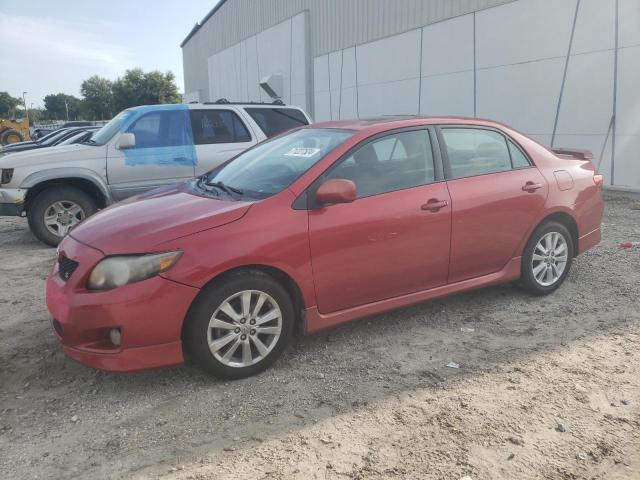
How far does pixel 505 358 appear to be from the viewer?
→ 345 centimetres

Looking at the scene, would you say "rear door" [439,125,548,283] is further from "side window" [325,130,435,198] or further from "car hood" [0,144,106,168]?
"car hood" [0,144,106,168]

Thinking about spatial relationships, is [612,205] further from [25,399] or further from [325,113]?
[325,113]

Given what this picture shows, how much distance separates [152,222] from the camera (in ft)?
10.2

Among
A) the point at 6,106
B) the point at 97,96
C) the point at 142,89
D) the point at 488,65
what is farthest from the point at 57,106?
the point at 488,65

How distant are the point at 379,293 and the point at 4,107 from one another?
102 metres

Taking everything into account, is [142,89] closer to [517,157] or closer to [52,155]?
[52,155]

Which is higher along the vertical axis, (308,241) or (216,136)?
(216,136)

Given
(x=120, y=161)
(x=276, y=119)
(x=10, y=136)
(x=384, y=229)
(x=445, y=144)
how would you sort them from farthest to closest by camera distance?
(x=10, y=136), (x=276, y=119), (x=120, y=161), (x=445, y=144), (x=384, y=229)

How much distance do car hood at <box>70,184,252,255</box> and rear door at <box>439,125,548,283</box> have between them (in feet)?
5.35

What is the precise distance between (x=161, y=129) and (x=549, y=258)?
515 centimetres

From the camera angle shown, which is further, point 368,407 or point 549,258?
point 549,258

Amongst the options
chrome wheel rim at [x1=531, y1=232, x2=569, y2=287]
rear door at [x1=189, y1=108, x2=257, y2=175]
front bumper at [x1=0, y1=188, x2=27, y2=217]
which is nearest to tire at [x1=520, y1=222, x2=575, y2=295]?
chrome wheel rim at [x1=531, y1=232, x2=569, y2=287]

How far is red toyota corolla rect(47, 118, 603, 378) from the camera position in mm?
2912

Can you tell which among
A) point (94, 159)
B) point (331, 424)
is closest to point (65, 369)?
point (331, 424)
